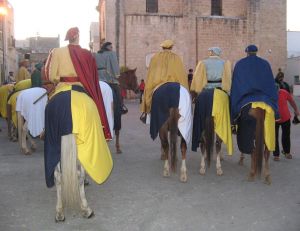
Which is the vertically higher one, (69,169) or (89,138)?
(89,138)

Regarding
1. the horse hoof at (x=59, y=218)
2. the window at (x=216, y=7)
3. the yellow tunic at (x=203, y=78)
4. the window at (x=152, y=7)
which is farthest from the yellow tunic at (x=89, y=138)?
the window at (x=216, y=7)

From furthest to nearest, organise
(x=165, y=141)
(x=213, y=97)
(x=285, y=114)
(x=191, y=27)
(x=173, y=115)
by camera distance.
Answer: (x=191, y=27) → (x=285, y=114) → (x=213, y=97) → (x=165, y=141) → (x=173, y=115)

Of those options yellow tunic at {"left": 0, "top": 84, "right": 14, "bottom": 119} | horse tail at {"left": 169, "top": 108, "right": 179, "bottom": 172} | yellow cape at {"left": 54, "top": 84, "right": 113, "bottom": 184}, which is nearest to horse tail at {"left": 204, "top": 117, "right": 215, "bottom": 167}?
horse tail at {"left": 169, "top": 108, "right": 179, "bottom": 172}

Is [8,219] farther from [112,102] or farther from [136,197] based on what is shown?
[112,102]

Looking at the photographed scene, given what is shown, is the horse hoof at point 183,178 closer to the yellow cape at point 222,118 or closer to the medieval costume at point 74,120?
the yellow cape at point 222,118

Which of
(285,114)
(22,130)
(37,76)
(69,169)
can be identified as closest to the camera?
(69,169)

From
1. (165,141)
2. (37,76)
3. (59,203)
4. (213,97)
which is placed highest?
(37,76)

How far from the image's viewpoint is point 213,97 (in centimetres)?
738

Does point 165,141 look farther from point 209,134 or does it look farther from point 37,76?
point 37,76

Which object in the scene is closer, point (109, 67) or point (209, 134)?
point (209, 134)

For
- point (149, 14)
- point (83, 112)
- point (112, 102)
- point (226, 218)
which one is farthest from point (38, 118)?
point (149, 14)

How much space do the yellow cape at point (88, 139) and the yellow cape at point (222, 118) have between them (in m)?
2.74

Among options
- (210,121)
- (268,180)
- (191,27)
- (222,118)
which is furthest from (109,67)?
(191,27)

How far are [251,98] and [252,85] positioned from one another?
0.66ft
